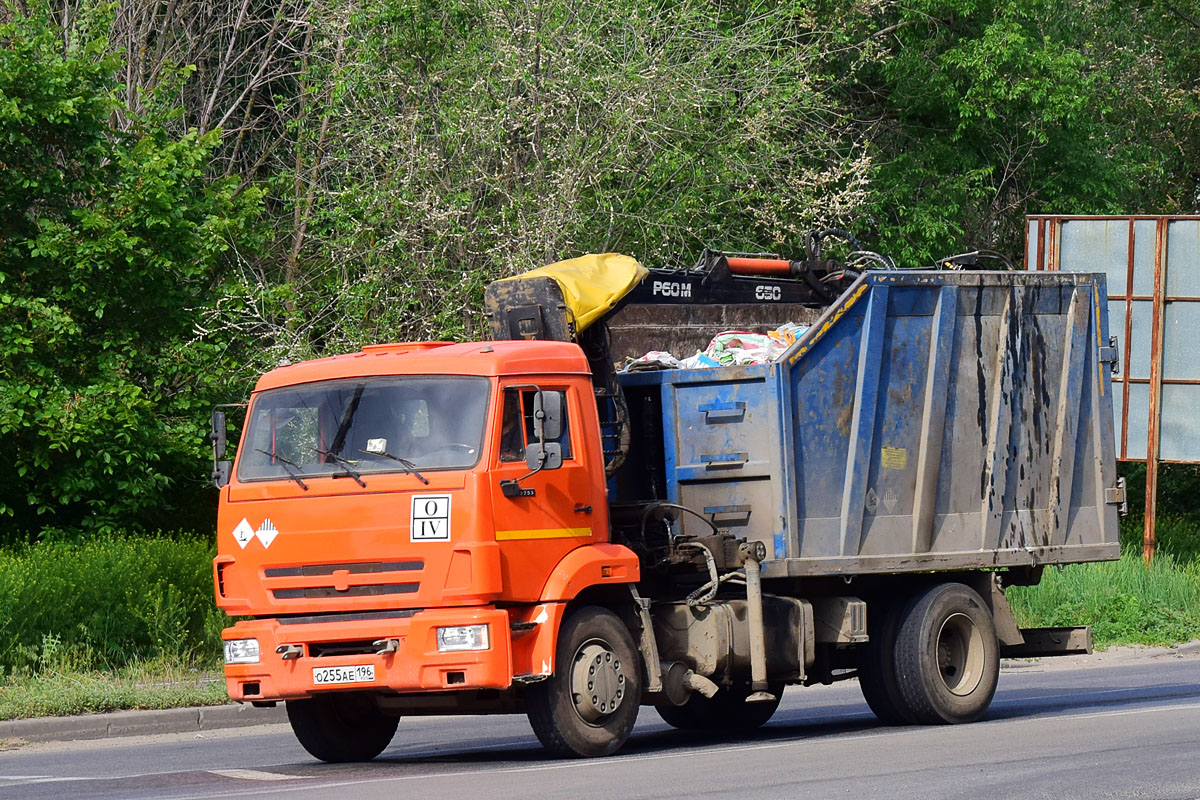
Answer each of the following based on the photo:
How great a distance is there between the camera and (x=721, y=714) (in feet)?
41.3

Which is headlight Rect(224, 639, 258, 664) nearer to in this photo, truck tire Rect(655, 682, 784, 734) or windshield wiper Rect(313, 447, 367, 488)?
windshield wiper Rect(313, 447, 367, 488)

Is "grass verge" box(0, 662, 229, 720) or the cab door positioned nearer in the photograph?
the cab door

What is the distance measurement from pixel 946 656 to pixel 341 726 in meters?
4.26

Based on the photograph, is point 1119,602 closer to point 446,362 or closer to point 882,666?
point 882,666

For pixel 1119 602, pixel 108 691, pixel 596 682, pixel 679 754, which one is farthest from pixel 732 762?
pixel 1119 602

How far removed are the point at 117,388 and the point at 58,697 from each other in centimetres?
478

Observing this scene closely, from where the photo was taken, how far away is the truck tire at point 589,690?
32.1 ft

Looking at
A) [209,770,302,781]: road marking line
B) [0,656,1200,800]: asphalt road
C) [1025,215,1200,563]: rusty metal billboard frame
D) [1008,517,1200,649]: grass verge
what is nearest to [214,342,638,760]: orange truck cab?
[209,770,302,781]: road marking line

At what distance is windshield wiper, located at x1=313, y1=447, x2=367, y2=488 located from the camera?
9843 mm

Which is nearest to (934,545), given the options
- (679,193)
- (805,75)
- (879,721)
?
(879,721)

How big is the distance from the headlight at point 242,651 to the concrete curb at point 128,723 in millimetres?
3514

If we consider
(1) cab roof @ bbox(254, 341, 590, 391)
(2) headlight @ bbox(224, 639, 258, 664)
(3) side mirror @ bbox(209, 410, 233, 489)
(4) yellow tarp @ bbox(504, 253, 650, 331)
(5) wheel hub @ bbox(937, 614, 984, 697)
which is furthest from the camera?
(5) wheel hub @ bbox(937, 614, 984, 697)

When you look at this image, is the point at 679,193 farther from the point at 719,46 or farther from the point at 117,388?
the point at 117,388

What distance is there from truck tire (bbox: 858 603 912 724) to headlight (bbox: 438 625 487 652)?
350 cm
